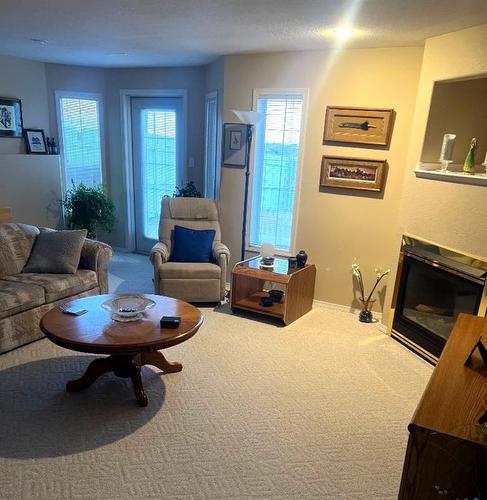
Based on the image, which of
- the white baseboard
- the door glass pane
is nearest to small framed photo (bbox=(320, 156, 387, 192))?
the white baseboard

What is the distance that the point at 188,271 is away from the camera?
3926 mm

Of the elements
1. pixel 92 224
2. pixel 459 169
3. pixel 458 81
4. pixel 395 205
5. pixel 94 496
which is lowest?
pixel 94 496

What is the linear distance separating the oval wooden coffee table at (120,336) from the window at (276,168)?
5.91 ft

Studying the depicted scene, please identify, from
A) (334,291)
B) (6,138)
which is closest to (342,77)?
(334,291)

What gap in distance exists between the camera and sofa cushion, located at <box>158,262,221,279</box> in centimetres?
390

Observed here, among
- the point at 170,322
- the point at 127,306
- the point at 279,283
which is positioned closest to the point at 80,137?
the point at 279,283

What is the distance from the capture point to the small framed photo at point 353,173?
3.73 metres

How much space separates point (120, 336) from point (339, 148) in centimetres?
264

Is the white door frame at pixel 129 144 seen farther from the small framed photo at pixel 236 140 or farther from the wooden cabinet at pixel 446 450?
the wooden cabinet at pixel 446 450

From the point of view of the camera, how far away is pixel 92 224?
528 cm

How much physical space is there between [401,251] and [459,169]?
0.80m

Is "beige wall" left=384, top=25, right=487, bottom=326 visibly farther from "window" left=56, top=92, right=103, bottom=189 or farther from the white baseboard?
"window" left=56, top=92, right=103, bottom=189

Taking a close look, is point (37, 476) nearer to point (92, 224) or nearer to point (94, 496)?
point (94, 496)

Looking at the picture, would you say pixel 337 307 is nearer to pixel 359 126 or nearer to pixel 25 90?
pixel 359 126
